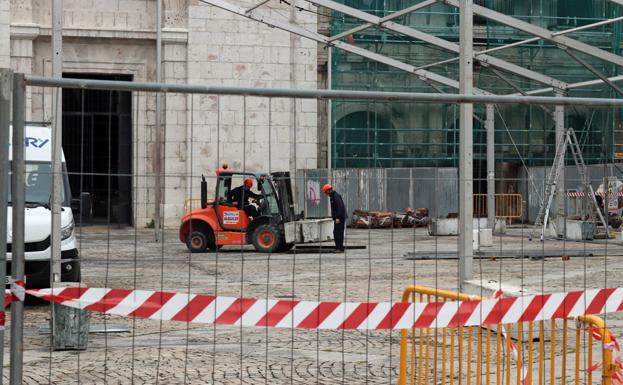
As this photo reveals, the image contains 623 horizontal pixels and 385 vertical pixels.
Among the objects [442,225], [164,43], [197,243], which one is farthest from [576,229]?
[164,43]

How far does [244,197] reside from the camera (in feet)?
33.7

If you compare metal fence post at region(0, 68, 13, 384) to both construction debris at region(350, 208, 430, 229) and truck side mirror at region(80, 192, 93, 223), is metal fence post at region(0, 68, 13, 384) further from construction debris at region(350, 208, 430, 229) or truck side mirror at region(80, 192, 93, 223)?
construction debris at region(350, 208, 430, 229)

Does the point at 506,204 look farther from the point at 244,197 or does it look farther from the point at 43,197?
the point at 43,197

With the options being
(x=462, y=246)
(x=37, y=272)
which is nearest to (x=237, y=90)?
(x=37, y=272)

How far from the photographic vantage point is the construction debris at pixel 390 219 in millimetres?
7223

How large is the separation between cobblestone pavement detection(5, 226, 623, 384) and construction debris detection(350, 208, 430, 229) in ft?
0.38

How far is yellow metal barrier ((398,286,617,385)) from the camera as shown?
7.45 m

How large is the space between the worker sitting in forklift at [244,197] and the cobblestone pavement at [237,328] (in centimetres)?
56

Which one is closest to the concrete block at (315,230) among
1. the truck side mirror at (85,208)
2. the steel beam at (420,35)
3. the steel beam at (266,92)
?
the steel beam at (266,92)

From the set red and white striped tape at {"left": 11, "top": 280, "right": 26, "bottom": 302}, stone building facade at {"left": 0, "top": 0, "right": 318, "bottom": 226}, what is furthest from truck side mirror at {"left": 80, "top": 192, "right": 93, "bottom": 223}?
stone building facade at {"left": 0, "top": 0, "right": 318, "bottom": 226}

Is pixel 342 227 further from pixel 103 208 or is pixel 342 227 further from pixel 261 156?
pixel 103 208

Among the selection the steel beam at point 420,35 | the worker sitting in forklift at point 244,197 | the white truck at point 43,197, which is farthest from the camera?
the steel beam at point 420,35

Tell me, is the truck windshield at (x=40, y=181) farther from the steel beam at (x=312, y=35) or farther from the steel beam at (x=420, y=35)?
the steel beam at (x=312, y=35)

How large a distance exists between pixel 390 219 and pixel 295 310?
1.07 metres
